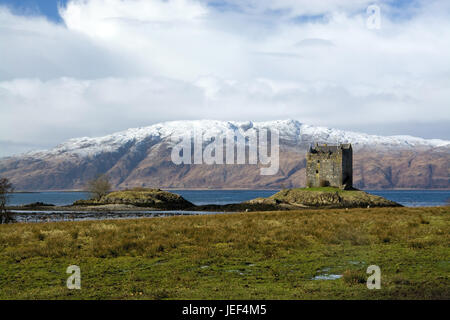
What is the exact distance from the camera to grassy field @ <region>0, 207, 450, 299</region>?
12695 millimetres

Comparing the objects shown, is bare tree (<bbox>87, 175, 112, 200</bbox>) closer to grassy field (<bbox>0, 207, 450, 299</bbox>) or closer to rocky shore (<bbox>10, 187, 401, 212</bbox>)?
rocky shore (<bbox>10, 187, 401, 212</bbox>)

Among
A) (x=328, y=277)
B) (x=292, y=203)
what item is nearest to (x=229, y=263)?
(x=328, y=277)

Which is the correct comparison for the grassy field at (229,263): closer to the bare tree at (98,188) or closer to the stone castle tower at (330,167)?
the stone castle tower at (330,167)

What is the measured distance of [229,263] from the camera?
17.4 m

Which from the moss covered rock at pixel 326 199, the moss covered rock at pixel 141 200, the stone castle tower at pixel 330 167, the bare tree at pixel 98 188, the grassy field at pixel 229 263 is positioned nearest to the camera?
the grassy field at pixel 229 263

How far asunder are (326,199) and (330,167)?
9863mm

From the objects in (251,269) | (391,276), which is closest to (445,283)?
(391,276)

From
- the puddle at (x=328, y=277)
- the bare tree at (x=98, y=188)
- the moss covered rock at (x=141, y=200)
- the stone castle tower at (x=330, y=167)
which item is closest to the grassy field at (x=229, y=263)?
the puddle at (x=328, y=277)

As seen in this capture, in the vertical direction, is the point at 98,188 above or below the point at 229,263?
below

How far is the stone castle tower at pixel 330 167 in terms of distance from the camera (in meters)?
105

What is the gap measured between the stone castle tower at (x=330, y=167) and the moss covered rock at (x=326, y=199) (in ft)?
10.4

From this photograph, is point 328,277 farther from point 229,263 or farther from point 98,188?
point 98,188
